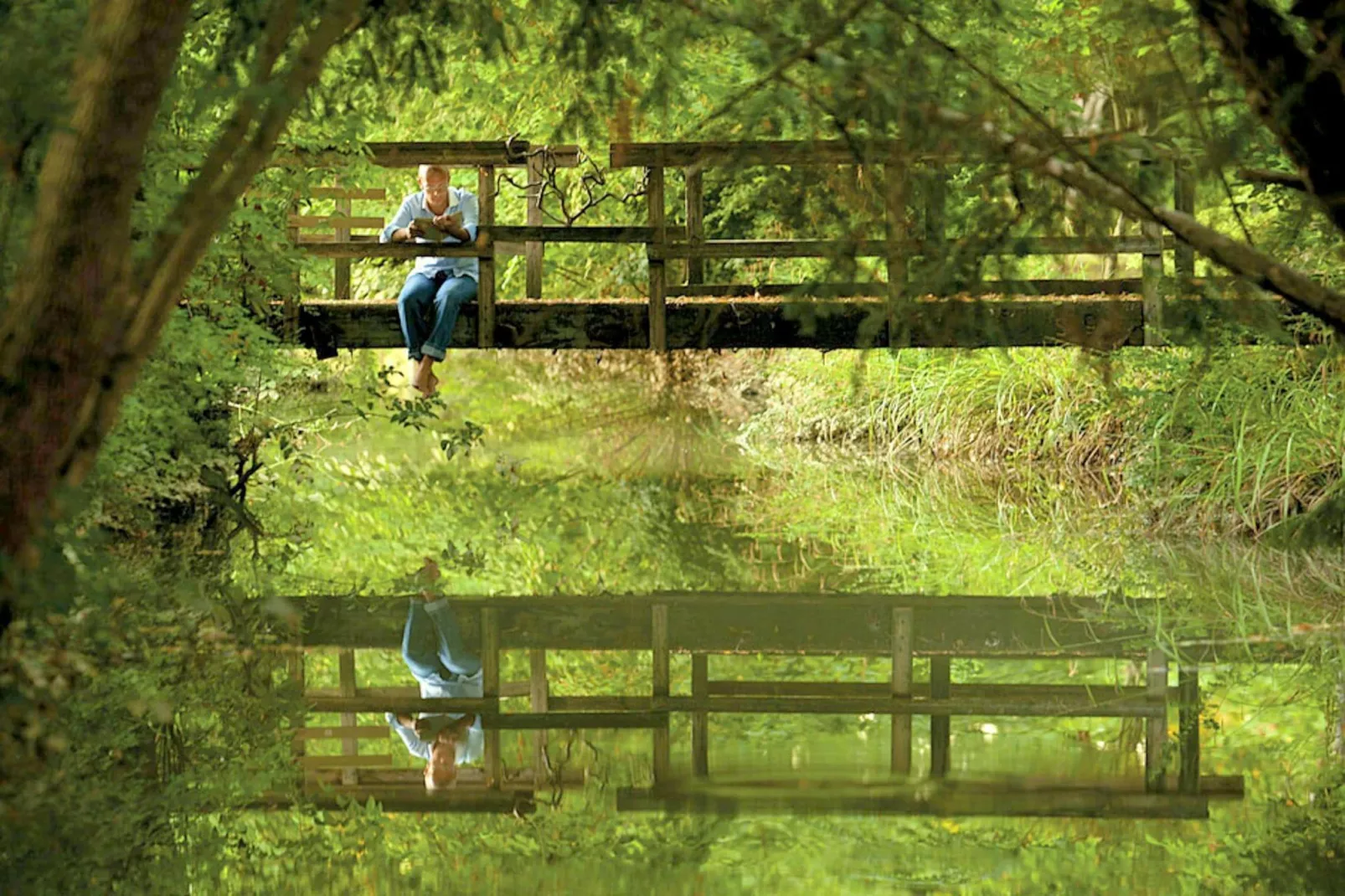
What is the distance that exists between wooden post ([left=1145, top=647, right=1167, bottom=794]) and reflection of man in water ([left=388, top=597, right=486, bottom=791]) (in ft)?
6.20

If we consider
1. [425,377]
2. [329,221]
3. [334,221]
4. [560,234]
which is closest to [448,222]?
→ [560,234]

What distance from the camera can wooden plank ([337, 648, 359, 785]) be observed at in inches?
228

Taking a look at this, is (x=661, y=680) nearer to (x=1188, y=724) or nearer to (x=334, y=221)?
(x=1188, y=724)

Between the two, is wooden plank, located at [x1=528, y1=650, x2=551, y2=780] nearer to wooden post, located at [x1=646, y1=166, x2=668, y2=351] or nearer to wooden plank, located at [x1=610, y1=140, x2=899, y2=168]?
wooden plank, located at [x1=610, y1=140, x2=899, y2=168]

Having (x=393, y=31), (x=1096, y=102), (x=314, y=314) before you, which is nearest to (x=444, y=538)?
(x=314, y=314)

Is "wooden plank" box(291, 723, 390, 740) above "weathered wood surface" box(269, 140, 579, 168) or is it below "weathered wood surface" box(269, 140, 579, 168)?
below

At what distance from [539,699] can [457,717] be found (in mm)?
374

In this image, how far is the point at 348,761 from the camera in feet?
19.5

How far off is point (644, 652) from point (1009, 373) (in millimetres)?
5949

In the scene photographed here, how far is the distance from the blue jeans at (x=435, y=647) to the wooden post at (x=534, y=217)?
3.41 m

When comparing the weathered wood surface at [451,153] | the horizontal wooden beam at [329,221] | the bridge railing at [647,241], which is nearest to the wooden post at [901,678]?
the bridge railing at [647,241]

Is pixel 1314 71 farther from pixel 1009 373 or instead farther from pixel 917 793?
pixel 1009 373

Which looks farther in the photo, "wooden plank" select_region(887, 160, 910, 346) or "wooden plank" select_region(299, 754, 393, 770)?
"wooden plank" select_region(299, 754, 393, 770)

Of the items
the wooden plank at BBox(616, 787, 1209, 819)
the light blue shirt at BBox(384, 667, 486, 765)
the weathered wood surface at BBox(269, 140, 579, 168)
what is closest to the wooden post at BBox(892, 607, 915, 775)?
the wooden plank at BBox(616, 787, 1209, 819)
